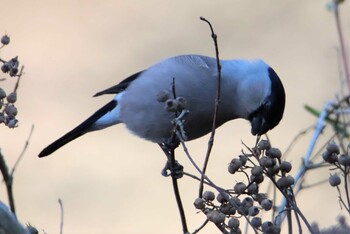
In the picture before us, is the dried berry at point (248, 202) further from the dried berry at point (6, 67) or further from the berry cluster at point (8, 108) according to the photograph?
the dried berry at point (6, 67)

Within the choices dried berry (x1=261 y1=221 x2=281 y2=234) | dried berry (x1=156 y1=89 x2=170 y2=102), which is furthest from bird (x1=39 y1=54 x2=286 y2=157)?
dried berry (x1=261 y1=221 x2=281 y2=234)

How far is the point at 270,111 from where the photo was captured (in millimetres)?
2979

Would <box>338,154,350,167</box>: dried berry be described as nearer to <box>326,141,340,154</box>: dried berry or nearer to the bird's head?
<box>326,141,340,154</box>: dried berry

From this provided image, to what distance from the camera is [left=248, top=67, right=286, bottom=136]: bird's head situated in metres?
2.95

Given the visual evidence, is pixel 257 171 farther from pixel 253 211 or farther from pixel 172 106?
pixel 172 106

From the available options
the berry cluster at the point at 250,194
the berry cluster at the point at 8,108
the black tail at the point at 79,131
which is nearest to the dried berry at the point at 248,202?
the berry cluster at the point at 250,194

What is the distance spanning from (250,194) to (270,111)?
51.2 inches

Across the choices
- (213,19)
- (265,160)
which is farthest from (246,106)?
(213,19)

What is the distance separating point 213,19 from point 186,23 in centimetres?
17

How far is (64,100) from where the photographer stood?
5.22 m

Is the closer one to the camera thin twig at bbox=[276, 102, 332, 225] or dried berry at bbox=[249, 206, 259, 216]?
dried berry at bbox=[249, 206, 259, 216]

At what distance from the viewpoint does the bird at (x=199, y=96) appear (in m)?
2.97

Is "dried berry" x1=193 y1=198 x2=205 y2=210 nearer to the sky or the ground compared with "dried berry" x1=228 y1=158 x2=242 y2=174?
nearer to the ground

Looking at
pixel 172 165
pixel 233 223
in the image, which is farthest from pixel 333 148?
Answer: pixel 172 165
